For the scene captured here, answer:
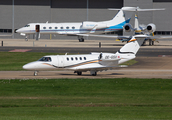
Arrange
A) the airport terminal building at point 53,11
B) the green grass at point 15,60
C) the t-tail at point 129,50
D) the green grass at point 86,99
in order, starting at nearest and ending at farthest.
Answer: the green grass at point 86,99, the t-tail at point 129,50, the green grass at point 15,60, the airport terminal building at point 53,11

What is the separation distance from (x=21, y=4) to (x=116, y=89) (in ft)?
245

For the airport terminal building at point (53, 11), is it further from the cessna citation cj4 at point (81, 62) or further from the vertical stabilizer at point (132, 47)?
the cessna citation cj4 at point (81, 62)

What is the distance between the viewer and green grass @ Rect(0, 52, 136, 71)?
38031 millimetres

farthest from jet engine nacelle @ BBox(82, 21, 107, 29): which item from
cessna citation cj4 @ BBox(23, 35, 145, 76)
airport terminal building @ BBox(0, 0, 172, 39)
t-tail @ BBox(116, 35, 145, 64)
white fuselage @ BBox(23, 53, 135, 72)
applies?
white fuselage @ BBox(23, 53, 135, 72)

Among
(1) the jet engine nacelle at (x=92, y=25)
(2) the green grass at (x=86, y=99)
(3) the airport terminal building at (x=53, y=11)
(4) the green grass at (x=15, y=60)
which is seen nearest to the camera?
(2) the green grass at (x=86, y=99)

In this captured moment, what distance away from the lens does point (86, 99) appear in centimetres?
2089

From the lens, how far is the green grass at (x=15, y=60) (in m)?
38.0

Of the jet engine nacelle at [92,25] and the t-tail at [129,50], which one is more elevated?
the jet engine nacelle at [92,25]

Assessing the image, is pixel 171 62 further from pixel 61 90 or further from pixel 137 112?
pixel 137 112

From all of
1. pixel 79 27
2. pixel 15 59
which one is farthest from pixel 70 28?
pixel 15 59

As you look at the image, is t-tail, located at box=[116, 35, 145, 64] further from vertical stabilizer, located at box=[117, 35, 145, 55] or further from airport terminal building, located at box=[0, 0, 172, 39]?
airport terminal building, located at box=[0, 0, 172, 39]

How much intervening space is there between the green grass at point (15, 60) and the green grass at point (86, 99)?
11451 mm

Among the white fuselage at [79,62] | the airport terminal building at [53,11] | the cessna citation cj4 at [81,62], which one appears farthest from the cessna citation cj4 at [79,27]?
the white fuselage at [79,62]

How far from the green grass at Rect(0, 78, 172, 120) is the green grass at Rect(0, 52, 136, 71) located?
451 inches
